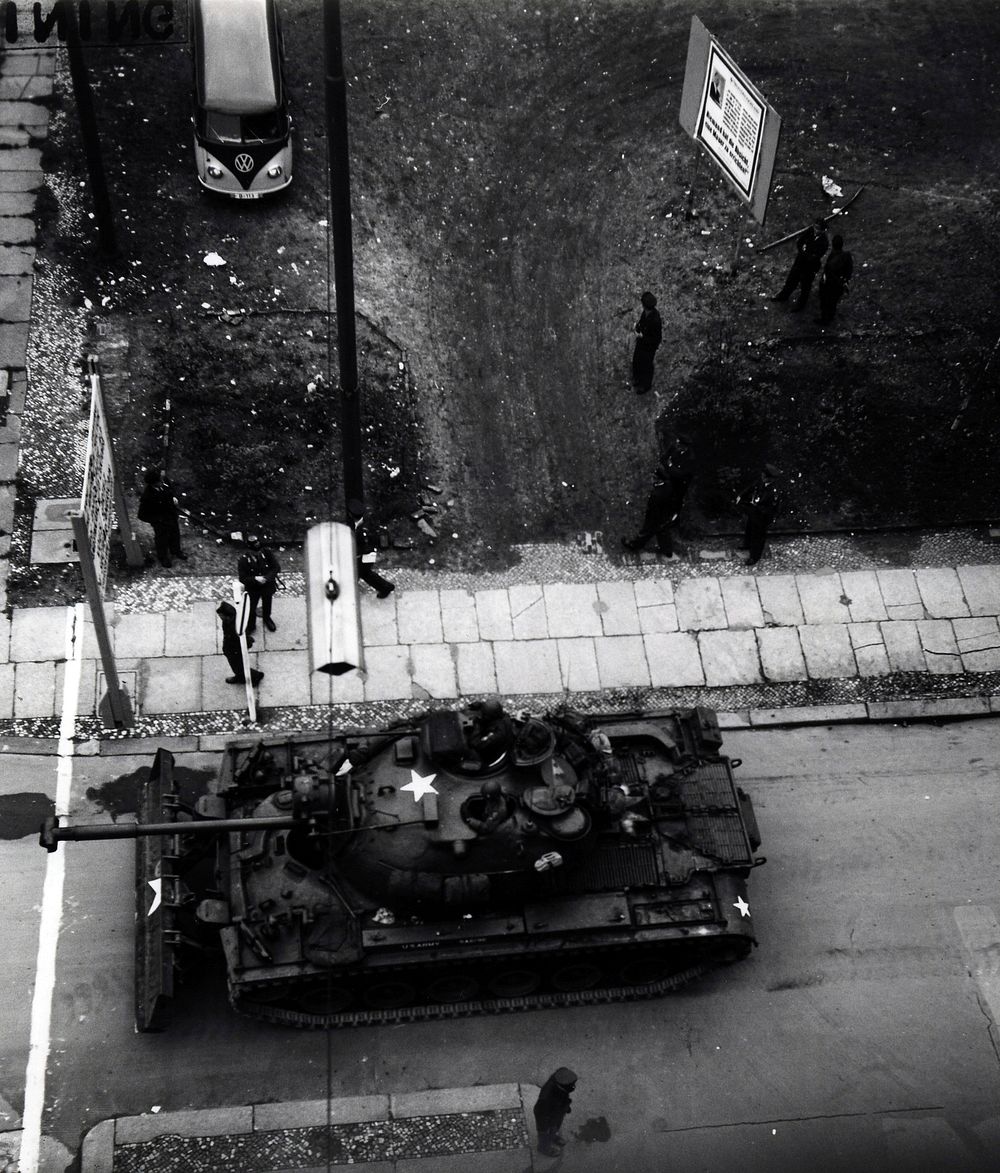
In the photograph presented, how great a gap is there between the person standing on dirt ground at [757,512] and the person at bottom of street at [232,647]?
238 inches

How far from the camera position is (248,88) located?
2075 cm

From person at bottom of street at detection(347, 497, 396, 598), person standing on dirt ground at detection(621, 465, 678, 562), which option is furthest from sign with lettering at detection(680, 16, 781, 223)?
person at bottom of street at detection(347, 497, 396, 598)

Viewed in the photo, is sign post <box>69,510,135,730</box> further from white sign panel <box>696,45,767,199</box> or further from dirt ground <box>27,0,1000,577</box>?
white sign panel <box>696,45,767,199</box>

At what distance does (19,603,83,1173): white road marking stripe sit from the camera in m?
13.7

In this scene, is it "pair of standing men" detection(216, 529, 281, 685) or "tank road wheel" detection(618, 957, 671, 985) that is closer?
"tank road wheel" detection(618, 957, 671, 985)

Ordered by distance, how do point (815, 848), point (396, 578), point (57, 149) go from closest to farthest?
point (815, 848), point (396, 578), point (57, 149)

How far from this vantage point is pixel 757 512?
17797 millimetres

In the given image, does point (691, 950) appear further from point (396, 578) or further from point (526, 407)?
point (526, 407)

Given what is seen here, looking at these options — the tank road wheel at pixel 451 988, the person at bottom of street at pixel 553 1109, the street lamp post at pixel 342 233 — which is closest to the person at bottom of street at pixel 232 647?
the street lamp post at pixel 342 233

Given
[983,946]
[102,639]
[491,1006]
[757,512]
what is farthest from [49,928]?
[983,946]

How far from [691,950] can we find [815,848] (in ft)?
8.02

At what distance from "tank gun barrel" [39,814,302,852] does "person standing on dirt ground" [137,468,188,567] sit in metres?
5.22

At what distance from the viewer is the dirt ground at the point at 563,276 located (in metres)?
19.0

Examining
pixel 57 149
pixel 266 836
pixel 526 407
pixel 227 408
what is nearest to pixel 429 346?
pixel 526 407
